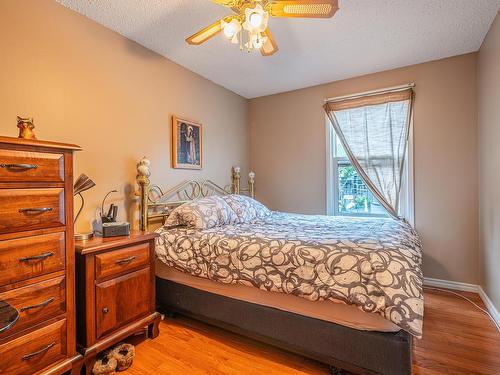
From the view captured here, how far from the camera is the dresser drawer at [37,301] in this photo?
1.25m

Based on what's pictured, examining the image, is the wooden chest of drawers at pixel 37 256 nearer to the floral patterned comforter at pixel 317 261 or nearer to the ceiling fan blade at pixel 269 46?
the floral patterned comforter at pixel 317 261

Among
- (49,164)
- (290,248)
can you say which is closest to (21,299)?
(49,164)

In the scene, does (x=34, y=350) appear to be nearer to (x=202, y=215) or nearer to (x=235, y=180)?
(x=202, y=215)

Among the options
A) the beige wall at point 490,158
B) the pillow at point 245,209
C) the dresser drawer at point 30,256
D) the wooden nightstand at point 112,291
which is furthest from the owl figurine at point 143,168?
the beige wall at point 490,158

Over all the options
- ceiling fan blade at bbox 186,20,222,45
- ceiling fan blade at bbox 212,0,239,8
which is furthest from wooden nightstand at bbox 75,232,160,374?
ceiling fan blade at bbox 212,0,239,8

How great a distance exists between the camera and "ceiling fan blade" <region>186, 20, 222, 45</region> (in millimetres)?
1814

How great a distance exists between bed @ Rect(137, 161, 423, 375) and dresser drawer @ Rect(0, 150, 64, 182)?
3.29 feet

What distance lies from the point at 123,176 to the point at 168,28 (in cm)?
138

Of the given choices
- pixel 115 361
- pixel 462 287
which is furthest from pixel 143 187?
pixel 462 287

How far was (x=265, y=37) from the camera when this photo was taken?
1875 mm

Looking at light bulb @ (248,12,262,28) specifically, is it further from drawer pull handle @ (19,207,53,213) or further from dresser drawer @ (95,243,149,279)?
dresser drawer @ (95,243,149,279)

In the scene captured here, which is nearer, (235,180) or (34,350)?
(34,350)

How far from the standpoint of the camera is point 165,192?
112 inches

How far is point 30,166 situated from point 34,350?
3.01ft
